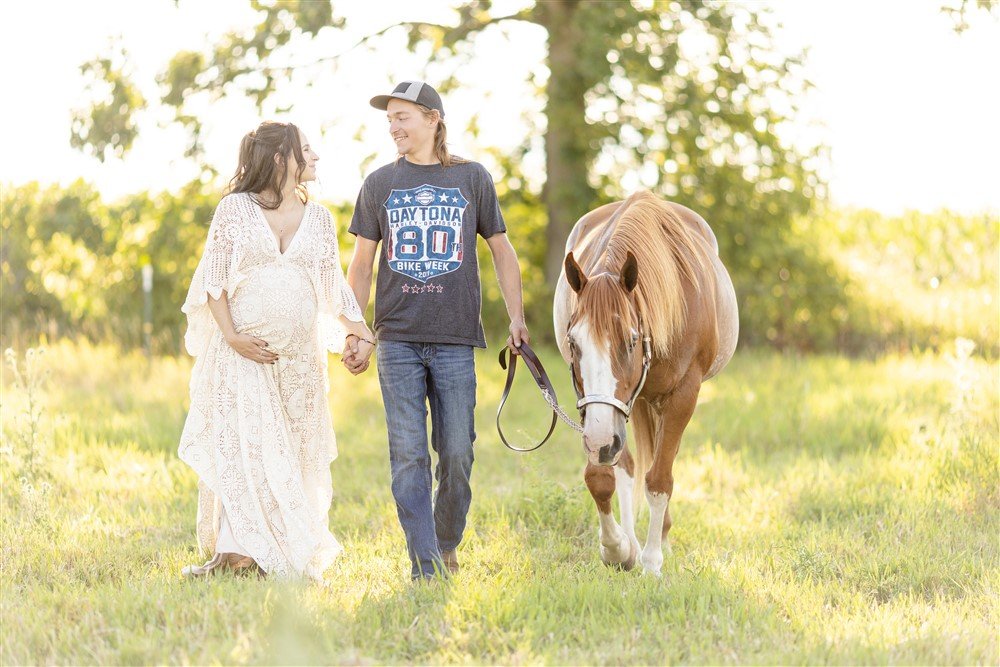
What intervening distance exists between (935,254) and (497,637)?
44.8 ft

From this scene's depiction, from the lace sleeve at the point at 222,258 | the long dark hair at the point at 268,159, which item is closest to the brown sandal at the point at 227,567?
the lace sleeve at the point at 222,258

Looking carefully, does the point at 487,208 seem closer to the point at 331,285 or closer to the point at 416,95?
the point at 416,95

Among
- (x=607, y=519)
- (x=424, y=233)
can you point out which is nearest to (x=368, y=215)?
(x=424, y=233)

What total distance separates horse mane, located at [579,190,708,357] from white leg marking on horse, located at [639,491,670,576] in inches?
29.9

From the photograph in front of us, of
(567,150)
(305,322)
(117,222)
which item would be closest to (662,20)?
(567,150)

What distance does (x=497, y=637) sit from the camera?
140 inches

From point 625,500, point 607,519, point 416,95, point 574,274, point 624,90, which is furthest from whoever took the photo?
point 624,90

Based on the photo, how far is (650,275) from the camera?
14.2ft

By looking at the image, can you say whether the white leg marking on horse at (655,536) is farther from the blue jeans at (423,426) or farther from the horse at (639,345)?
the blue jeans at (423,426)

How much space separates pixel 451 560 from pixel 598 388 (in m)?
1.13

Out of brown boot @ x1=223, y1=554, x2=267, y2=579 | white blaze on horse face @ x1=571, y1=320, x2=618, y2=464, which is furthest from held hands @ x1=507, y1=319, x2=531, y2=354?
brown boot @ x1=223, y1=554, x2=267, y2=579

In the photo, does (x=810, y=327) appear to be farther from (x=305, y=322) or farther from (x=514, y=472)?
(x=305, y=322)

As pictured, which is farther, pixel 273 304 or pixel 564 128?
pixel 564 128

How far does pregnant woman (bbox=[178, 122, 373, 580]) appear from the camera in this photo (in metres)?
4.30
